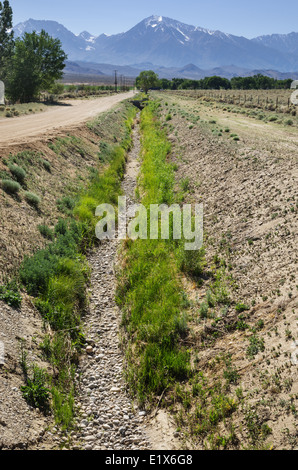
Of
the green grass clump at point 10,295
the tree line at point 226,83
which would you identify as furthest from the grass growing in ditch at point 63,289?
the tree line at point 226,83

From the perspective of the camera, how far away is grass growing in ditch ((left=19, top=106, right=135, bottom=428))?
9.20 metres

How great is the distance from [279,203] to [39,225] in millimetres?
9730

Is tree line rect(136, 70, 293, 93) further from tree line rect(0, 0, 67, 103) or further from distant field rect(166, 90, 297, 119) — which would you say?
tree line rect(0, 0, 67, 103)

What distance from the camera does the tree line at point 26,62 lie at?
6384cm

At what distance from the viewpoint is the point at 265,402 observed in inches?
291

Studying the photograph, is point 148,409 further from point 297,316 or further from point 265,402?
point 297,316

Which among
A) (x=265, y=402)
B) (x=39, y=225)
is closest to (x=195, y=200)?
(x=39, y=225)

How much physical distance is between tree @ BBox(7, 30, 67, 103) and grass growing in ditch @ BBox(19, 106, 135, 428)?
53607 millimetres

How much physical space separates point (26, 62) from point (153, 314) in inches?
2530

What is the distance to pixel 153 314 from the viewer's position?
11.6m

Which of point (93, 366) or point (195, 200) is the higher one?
point (195, 200)

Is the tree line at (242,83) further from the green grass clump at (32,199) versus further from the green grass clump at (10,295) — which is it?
the green grass clump at (10,295)

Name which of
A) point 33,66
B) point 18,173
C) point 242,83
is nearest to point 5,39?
point 33,66

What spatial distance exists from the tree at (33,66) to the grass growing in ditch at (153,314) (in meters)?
57.7
